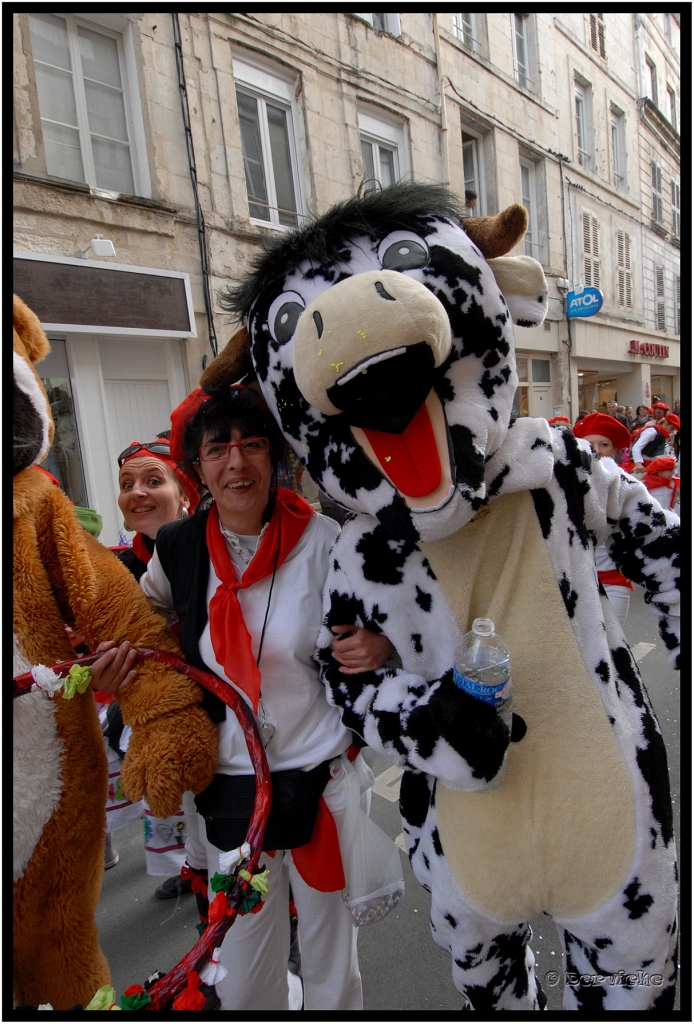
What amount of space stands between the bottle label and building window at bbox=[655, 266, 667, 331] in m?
16.8

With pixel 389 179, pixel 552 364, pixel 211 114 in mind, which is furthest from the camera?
pixel 552 364

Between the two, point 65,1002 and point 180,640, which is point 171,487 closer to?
point 180,640

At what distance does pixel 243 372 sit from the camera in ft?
4.82

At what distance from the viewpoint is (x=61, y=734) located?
1.36m

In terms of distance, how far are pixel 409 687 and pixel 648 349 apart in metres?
18.4

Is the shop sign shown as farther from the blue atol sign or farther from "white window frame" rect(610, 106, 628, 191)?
"white window frame" rect(610, 106, 628, 191)

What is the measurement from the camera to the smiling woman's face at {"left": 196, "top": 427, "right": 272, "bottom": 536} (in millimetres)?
1492

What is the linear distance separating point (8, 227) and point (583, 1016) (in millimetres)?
2214

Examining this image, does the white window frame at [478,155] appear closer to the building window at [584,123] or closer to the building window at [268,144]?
the building window at [584,123]

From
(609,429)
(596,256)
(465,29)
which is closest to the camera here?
(465,29)

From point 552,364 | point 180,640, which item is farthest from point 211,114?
point 552,364

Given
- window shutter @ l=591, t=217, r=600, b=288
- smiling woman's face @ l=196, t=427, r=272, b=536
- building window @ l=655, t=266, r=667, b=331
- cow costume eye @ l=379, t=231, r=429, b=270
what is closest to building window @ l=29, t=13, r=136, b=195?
smiling woman's face @ l=196, t=427, r=272, b=536

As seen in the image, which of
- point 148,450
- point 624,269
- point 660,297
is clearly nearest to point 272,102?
point 148,450

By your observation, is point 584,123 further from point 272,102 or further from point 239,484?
point 239,484
